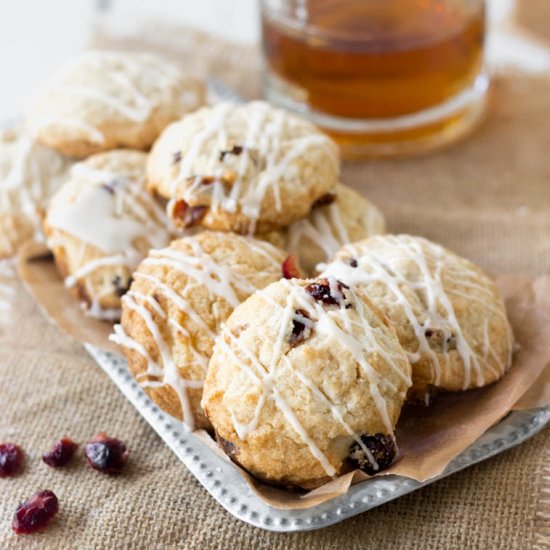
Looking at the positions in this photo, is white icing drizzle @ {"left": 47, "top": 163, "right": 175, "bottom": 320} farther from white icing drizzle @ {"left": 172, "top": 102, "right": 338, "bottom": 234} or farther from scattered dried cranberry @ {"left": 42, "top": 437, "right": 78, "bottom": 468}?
scattered dried cranberry @ {"left": 42, "top": 437, "right": 78, "bottom": 468}

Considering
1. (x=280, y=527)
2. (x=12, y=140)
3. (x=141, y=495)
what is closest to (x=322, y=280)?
(x=280, y=527)

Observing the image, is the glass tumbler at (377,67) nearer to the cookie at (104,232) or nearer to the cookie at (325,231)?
the cookie at (325,231)

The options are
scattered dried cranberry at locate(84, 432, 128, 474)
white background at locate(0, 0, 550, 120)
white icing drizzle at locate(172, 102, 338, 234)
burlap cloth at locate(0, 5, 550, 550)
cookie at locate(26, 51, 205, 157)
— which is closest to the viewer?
burlap cloth at locate(0, 5, 550, 550)

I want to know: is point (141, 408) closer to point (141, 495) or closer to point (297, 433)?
point (141, 495)

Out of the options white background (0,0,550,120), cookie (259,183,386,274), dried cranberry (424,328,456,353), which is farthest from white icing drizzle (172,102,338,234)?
white background (0,0,550,120)

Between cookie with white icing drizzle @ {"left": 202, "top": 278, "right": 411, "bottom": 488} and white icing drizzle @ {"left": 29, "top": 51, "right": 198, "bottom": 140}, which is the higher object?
white icing drizzle @ {"left": 29, "top": 51, "right": 198, "bottom": 140}

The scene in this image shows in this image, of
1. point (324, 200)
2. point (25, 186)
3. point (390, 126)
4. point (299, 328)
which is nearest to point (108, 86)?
point (25, 186)

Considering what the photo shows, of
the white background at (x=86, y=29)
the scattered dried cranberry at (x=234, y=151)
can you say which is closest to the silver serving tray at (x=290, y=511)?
the scattered dried cranberry at (x=234, y=151)
